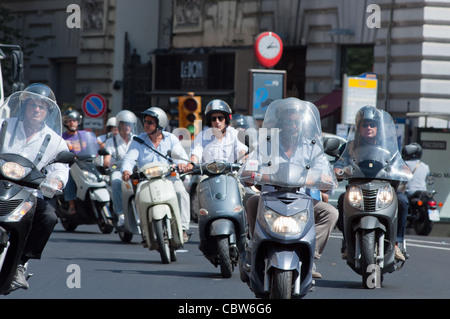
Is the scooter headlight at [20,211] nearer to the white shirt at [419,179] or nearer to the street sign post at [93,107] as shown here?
the white shirt at [419,179]

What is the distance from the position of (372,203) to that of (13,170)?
3.39 metres

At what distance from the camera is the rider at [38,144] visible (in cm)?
798

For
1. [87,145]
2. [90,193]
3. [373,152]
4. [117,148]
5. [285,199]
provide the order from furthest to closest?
1. [87,145]
2. [90,193]
3. [117,148]
4. [373,152]
5. [285,199]

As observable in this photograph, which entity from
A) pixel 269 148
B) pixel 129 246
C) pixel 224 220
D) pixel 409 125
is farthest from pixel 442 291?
pixel 409 125

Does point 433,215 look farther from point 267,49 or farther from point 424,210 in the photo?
point 267,49

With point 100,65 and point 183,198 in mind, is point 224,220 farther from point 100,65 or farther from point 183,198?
point 100,65

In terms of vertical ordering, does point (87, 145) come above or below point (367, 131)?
below

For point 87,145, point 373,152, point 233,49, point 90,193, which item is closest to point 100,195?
point 90,193

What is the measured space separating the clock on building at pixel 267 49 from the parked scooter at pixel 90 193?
23.4 feet

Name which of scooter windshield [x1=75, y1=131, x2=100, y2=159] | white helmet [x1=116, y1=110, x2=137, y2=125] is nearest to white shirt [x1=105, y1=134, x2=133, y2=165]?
white helmet [x1=116, y1=110, x2=137, y2=125]

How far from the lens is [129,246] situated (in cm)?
1444

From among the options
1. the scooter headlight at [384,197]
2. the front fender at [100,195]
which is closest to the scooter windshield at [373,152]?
the scooter headlight at [384,197]

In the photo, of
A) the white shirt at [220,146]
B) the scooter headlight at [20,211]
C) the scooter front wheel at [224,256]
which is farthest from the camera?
the white shirt at [220,146]

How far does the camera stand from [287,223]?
7.35 meters
